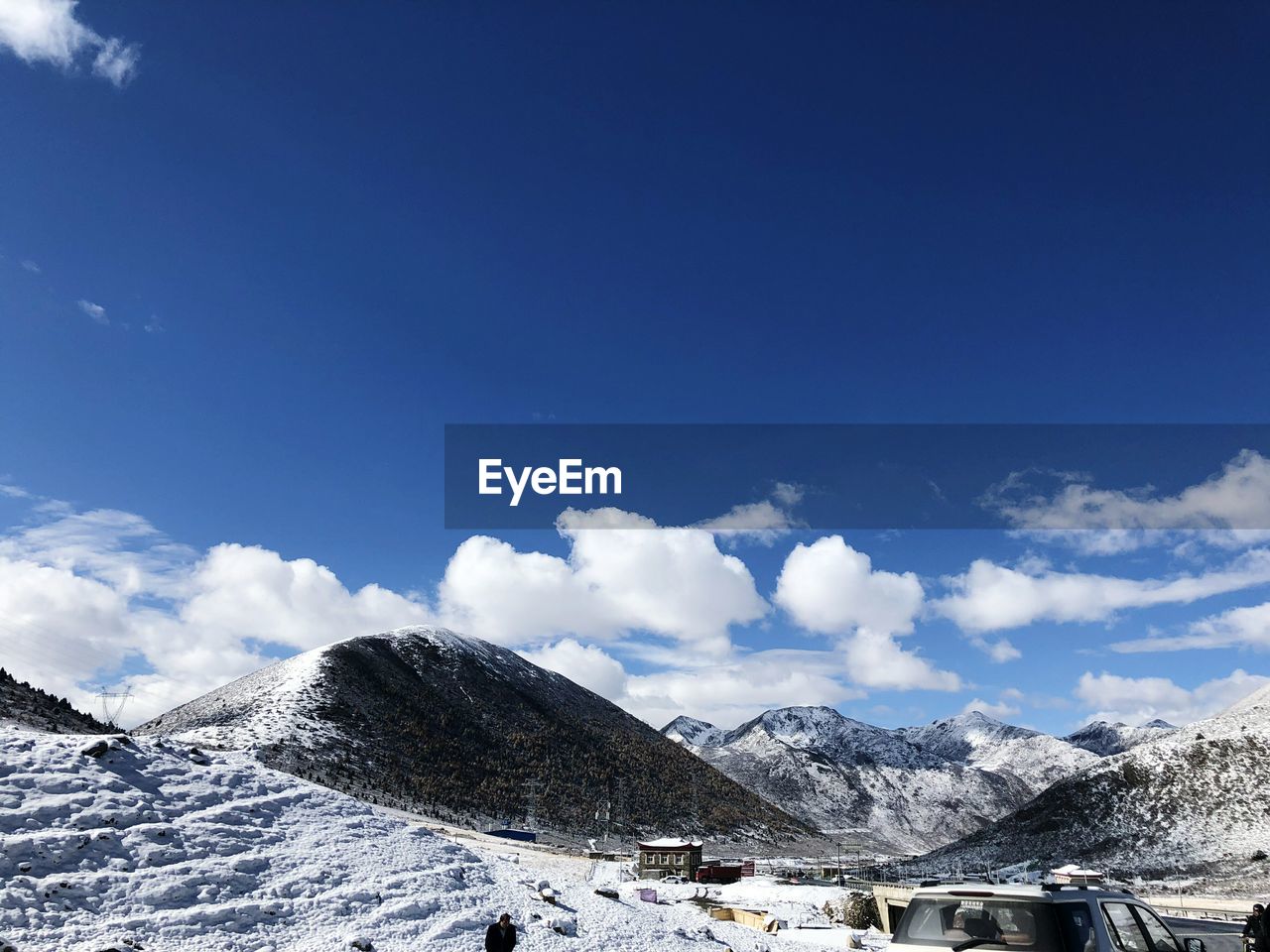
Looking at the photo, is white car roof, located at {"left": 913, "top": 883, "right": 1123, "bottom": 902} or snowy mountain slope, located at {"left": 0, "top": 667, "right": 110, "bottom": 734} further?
snowy mountain slope, located at {"left": 0, "top": 667, "right": 110, "bottom": 734}

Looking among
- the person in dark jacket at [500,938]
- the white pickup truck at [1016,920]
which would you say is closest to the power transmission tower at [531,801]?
the person in dark jacket at [500,938]

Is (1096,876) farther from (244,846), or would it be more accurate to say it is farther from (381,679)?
(381,679)

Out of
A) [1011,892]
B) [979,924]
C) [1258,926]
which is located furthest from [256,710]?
[1011,892]

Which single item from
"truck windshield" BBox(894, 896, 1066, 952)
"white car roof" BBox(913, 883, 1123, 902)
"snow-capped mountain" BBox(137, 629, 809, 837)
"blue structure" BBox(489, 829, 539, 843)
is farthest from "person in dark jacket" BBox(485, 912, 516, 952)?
"snow-capped mountain" BBox(137, 629, 809, 837)

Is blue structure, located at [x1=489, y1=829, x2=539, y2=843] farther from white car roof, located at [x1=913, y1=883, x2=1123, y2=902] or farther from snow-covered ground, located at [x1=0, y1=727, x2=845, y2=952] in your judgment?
white car roof, located at [x1=913, y1=883, x2=1123, y2=902]

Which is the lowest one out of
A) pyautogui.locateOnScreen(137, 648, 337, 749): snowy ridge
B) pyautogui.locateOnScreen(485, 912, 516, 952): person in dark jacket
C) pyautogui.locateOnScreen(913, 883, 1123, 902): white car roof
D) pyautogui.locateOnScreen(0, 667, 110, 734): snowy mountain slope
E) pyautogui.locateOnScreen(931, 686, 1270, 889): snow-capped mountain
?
pyautogui.locateOnScreen(931, 686, 1270, 889): snow-capped mountain

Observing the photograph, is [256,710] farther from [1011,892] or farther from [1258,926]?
[1011,892]

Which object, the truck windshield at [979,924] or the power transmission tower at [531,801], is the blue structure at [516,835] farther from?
the truck windshield at [979,924]

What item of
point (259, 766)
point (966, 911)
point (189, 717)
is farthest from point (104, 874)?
point (189, 717)
